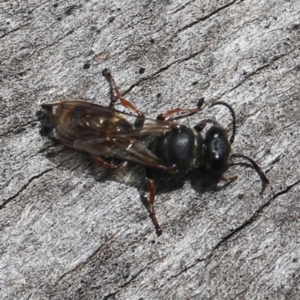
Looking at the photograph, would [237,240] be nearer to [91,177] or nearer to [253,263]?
[253,263]

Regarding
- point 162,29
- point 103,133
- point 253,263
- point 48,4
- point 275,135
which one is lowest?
point 253,263

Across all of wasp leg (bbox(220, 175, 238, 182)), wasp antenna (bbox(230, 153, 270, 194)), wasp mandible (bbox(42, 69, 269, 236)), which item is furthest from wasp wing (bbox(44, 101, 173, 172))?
wasp antenna (bbox(230, 153, 270, 194))

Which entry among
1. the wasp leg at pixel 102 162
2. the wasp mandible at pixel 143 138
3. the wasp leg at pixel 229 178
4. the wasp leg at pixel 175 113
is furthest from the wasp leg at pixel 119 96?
the wasp leg at pixel 229 178

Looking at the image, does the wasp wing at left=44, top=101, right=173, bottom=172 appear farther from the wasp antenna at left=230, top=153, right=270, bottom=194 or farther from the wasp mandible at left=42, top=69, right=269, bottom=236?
the wasp antenna at left=230, top=153, right=270, bottom=194

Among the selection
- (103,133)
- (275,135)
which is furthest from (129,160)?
(275,135)

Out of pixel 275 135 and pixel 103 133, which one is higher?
pixel 103 133
